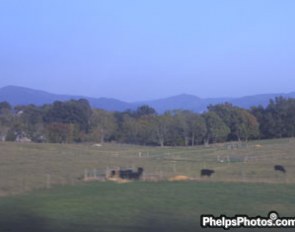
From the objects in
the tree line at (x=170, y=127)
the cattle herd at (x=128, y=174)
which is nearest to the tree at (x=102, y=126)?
the tree line at (x=170, y=127)

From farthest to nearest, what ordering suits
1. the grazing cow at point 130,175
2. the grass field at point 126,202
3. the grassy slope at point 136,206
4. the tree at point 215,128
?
the tree at point 215,128 < the grazing cow at point 130,175 < the grass field at point 126,202 < the grassy slope at point 136,206

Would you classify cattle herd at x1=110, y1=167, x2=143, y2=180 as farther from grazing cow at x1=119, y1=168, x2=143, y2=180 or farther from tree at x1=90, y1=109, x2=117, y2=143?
tree at x1=90, y1=109, x2=117, y2=143

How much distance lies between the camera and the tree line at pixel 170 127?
126m

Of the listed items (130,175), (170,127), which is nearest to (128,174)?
(130,175)

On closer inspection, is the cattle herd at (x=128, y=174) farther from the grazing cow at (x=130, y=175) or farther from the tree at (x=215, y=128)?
the tree at (x=215, y=128)

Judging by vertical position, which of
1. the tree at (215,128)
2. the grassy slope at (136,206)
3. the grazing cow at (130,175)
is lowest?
the grassy slope at (136,206)

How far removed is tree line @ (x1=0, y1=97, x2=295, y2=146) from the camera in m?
126

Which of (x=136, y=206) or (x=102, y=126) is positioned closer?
(x=136, y=206)

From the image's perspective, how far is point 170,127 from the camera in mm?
129375

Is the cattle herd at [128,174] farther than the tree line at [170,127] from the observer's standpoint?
No

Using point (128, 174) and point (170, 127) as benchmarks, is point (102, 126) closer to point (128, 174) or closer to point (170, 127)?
point (170, 127)

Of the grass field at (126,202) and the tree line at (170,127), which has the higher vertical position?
the tree line at (170,127)

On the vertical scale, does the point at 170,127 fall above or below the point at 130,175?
above

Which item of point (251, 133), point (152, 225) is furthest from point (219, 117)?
point (152, 225)
